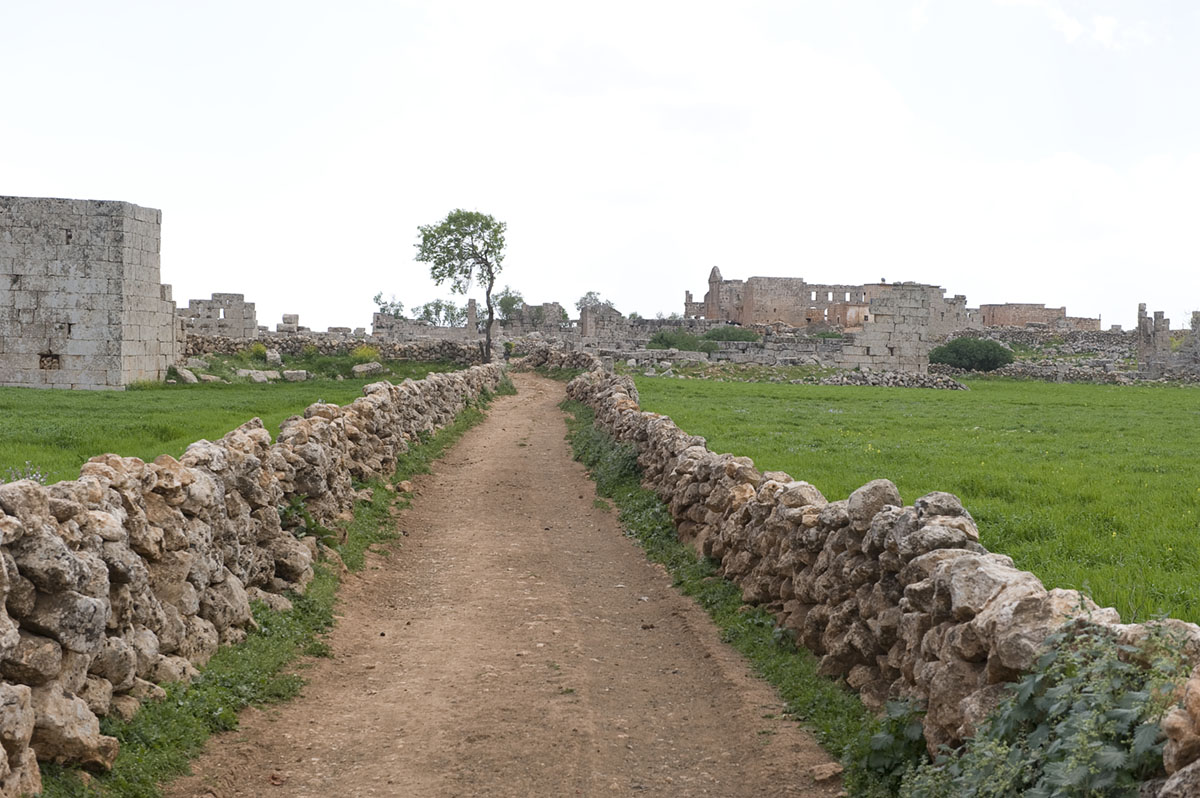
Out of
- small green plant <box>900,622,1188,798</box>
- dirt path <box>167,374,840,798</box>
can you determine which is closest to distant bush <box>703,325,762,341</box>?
dirt path <box>167,374,840,798</box>

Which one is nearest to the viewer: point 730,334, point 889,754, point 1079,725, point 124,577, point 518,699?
point 1079,725

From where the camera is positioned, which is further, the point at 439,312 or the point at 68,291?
the point at 439,312

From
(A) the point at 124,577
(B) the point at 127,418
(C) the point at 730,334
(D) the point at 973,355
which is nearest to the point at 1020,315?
(C) the point at 730,334

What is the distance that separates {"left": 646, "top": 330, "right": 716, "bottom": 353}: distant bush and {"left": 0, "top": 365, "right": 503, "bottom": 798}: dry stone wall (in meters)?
44.4

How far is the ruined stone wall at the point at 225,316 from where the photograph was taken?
47.5m

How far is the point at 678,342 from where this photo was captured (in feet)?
191

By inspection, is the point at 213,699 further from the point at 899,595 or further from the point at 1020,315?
the point at 1020,315

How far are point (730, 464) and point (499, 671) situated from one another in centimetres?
419

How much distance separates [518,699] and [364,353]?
36.2 metres

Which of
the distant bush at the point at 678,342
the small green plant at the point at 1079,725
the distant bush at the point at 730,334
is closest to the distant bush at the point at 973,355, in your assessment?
the distant bush at the point at 678,342

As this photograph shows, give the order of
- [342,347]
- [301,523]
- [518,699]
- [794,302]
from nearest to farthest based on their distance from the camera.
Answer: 1. [518,699]
2. [301,523]
3. [342,347]
4. [794,302]

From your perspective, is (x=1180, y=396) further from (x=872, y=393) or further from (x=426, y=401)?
(x=426, y=401)

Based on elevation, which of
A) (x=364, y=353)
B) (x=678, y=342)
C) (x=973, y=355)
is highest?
(x=678, y=342)

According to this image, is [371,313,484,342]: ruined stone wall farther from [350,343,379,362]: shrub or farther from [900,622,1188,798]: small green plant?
[900,622,1188,798]: small green plant
